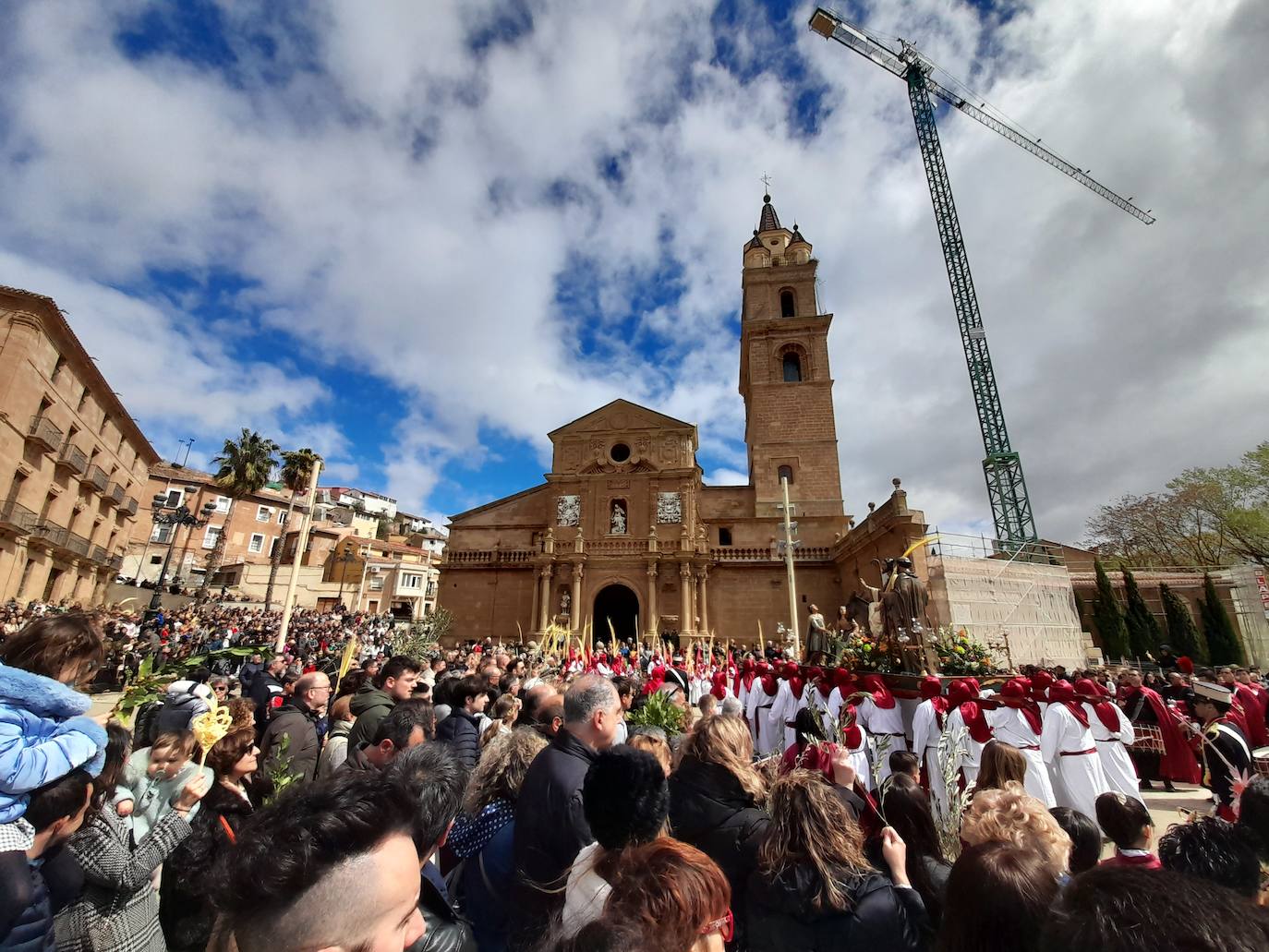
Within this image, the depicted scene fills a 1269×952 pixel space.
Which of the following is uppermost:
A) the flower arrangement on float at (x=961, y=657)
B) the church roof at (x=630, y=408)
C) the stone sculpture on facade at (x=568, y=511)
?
the church roof at (x=630, y=408)

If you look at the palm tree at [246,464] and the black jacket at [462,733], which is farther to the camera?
the palm tree at [246,464]

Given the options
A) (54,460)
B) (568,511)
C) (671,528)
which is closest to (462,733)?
(671,528)

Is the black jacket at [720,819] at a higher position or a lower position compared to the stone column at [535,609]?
lower

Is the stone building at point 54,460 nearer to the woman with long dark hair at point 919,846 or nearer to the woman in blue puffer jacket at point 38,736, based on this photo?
the woman in blue puffer jacket at point 38,736

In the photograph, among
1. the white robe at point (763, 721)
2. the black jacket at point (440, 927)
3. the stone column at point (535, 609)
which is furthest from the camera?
the stone column at point (535, 609)

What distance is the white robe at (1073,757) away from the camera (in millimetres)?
5746

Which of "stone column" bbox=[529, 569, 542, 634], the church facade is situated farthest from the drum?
"stone column" bbox=[529, 569, 542, 634]

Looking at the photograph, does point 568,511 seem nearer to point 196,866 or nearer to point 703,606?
point 703,606

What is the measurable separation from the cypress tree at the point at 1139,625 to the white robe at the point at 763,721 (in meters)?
19.5

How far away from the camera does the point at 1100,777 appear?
229 inches

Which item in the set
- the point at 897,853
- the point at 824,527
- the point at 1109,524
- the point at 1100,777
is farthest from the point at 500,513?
the point at 1109,524

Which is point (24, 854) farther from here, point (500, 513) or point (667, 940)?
point (500, 513)

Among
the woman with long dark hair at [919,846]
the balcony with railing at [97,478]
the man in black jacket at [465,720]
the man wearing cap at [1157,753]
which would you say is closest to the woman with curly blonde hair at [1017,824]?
the woman with long dark hair at [919,846]

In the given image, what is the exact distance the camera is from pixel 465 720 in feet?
14.9
